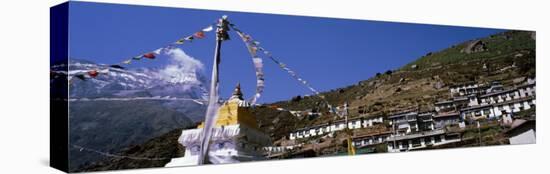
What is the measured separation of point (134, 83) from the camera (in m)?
8.15

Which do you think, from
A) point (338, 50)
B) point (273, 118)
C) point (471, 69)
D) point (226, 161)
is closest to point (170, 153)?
point (226, 161)

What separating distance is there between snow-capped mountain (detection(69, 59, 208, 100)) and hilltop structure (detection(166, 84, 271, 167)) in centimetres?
44

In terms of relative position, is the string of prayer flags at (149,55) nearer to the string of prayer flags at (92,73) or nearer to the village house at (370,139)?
the string of prayer flags at (92,73)

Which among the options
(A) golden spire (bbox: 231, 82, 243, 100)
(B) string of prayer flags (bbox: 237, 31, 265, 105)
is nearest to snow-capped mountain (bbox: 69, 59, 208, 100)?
(A) golden spire (bbox: 231, 82, 243, 100)

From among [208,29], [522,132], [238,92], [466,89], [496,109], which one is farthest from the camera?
[522,132]

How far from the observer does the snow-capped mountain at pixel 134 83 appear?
25.2ft

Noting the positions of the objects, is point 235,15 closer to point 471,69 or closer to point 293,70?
point 293,70

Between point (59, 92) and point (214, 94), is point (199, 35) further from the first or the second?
point (59, 92)

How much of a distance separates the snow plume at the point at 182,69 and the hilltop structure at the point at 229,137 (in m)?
0.58

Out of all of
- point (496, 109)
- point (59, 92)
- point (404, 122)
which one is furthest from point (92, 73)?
point (496, 109)

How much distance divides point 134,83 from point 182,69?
0.69 m

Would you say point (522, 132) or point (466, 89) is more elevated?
point (466, 89)

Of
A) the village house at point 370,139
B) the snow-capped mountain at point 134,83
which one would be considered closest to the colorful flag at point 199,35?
the snow-capped mountain at point 134,83

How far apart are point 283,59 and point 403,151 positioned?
8.80 ft
